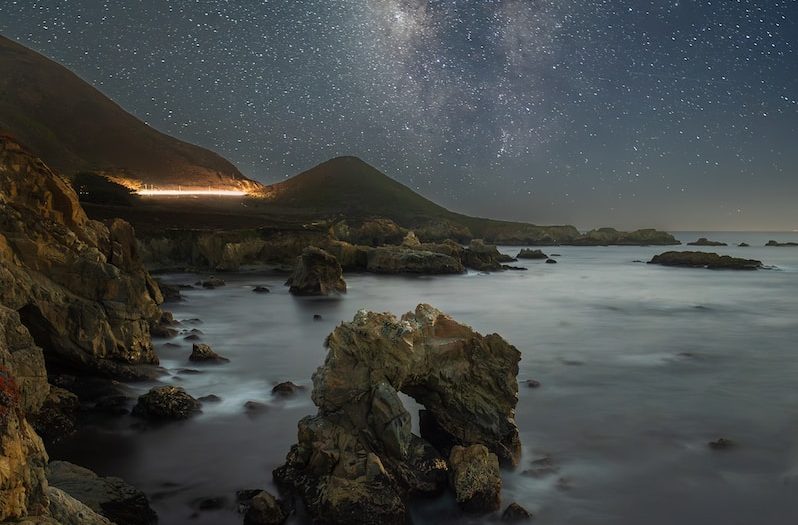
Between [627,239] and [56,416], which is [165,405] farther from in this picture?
[627,239]

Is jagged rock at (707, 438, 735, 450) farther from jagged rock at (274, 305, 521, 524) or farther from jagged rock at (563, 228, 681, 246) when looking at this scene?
jagged rock at (563, 228, 681, 246)

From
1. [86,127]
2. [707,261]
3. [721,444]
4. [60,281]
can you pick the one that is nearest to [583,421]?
[721,444]

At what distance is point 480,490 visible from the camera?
8570 mm

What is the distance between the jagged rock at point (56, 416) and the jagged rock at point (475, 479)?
7.51 metres

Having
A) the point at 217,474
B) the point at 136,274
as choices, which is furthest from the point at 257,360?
the point at 217,474

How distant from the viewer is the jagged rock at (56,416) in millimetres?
10562

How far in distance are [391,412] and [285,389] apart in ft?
24.2

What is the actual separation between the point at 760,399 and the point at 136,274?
19635mm

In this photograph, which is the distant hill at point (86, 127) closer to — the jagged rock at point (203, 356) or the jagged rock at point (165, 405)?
the jagged rock at point (203, 356)

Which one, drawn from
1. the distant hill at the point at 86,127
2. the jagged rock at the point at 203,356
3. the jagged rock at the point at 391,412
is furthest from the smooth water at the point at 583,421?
the distant hill at the point at 86,127

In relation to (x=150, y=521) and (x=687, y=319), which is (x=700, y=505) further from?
(x=687, y=319)

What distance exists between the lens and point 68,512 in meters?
5.14

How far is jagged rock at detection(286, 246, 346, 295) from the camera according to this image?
129ft

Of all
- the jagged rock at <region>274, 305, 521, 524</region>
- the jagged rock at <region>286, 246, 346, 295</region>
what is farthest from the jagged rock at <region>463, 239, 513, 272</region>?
the jagged rock at <region>274, 305, 521, 524</region>
